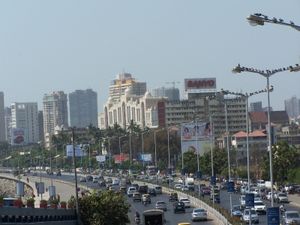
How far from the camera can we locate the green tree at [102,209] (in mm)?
48688

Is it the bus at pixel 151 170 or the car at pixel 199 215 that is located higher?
the bus at pixel 151 170

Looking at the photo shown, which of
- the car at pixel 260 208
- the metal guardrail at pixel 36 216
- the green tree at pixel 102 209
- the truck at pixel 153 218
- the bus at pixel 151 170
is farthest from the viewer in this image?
the bus at pixel 151 170

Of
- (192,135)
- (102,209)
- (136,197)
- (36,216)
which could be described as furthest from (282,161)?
(36,216)

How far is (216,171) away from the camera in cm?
12169

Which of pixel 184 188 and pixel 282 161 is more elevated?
pixel 282 161

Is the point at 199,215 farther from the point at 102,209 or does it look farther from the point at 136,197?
the point at 136,197

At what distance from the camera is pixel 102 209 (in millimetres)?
48969

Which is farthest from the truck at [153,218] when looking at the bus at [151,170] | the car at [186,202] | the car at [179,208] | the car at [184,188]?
the bus at [151,170]

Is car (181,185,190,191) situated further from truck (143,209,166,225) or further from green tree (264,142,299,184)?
truck (143,209,166,225)

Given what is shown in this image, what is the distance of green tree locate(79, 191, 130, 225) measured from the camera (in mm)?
48688

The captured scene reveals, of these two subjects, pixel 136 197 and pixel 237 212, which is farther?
pixel 136 197

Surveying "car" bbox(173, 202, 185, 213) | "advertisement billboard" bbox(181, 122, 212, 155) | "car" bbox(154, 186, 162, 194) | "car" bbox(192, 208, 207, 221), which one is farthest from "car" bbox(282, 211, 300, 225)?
"advertisement billboard" bbox(181, 122, 212, 155)

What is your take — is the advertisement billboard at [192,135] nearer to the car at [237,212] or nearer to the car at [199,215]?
the car at [199,215]

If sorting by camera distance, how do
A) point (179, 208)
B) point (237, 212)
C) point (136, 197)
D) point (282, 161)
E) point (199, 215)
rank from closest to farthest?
point (237, 212), point (199, 215), point (179, 208), point (136, 197), point (282, 161)
